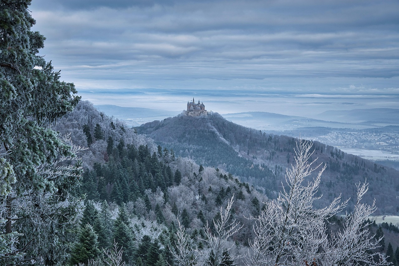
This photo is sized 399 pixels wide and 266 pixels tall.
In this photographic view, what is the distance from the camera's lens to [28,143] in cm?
670

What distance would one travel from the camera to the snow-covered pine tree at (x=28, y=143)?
6.27 metres

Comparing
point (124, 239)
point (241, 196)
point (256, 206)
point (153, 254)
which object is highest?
point (124, 239)

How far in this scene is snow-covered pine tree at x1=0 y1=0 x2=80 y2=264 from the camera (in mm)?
6270

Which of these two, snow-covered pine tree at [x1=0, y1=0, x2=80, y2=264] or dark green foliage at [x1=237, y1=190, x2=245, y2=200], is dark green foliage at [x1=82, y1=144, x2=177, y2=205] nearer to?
dark green foliage at [x1=237, y1=190, x2=245, y2=200]

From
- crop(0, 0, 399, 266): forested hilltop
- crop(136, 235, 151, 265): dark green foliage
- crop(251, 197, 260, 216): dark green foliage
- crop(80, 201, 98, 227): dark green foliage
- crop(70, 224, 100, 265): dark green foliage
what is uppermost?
crop(0, 0, 399, 266): forested hilltop

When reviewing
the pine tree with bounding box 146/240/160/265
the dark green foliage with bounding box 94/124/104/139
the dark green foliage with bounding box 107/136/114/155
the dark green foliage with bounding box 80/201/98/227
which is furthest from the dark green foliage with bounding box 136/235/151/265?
the dark green foliage with bounding box 94/124/104/139

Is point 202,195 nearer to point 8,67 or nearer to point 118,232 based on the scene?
point 118,232

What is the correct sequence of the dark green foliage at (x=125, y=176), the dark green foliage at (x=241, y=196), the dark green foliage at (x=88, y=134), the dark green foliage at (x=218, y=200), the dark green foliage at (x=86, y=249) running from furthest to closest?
the dark green foliage at (x=88, y=134)
the dark green foliage at (x=241, y=196)
the dark green foliage at (x=218, y=200)
the dark green foliage at (x=125, y=176)
the dark green foliage at (x=86, y=249)

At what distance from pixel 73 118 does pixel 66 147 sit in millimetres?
77162

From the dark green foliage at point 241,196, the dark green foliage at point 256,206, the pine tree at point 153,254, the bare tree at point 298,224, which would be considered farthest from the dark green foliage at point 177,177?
the bare tree at point 298,224

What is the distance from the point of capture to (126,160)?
6956 centimetres

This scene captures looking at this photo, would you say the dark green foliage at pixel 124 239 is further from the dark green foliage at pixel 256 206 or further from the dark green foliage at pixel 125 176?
the dark green foliage at pixel 256 206

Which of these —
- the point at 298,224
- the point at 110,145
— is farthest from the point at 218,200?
the point at 298,224

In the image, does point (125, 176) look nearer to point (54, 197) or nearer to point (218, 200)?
point (218, 200)
